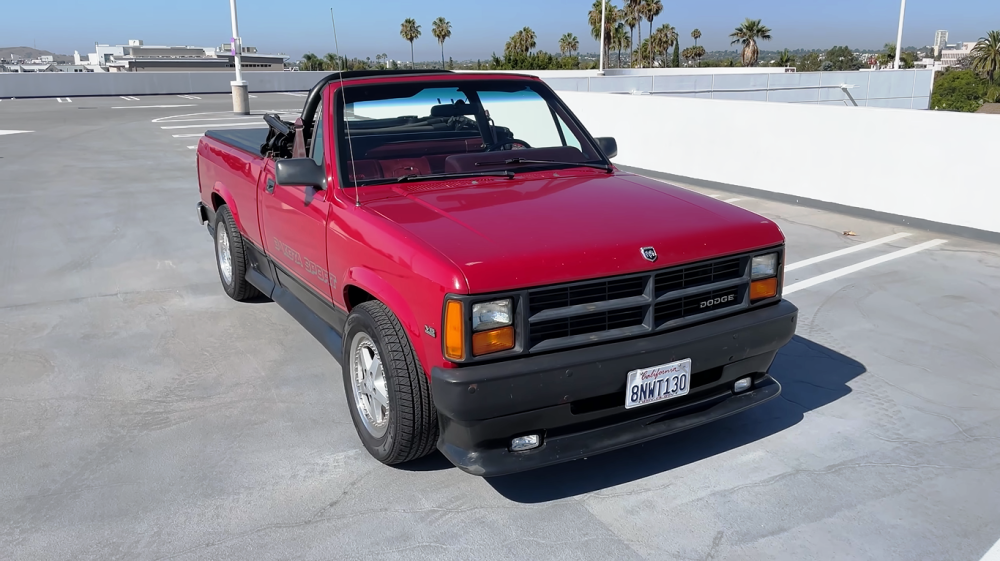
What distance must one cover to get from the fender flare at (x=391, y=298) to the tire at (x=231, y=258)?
245 centimetres

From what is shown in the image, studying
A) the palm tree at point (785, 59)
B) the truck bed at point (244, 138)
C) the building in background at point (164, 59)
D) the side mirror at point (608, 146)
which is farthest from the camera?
the palm tree at point (785, 59)

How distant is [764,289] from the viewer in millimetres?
3648

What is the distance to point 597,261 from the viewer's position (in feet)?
10.2

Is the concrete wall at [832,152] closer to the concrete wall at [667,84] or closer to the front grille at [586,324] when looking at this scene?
the concrete wall at [667,84]

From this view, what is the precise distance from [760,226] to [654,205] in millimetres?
489

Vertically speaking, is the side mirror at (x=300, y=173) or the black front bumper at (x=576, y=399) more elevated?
the side mirror at (x=300, y=173)

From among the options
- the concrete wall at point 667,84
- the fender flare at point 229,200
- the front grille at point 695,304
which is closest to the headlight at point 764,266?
the front grille at point 695,304

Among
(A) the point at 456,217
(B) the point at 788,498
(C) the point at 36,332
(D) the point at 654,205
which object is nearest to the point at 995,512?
(B) the point at 788,498

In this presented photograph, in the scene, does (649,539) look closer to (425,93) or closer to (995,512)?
(995,512)

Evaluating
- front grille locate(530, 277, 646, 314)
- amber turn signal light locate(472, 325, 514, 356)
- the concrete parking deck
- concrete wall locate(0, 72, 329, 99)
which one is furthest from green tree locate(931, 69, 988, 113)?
amber turn signal light locate(472, 325, 514, 356)

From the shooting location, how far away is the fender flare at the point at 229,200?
576 centimetres

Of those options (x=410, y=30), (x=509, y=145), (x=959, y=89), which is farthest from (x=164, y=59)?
(x=509, y=145)

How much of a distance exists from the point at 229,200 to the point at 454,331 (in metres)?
3.59

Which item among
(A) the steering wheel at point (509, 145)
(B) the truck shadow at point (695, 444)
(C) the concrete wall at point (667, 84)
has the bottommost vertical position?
(B) the truck shadow at point (695, 444)
